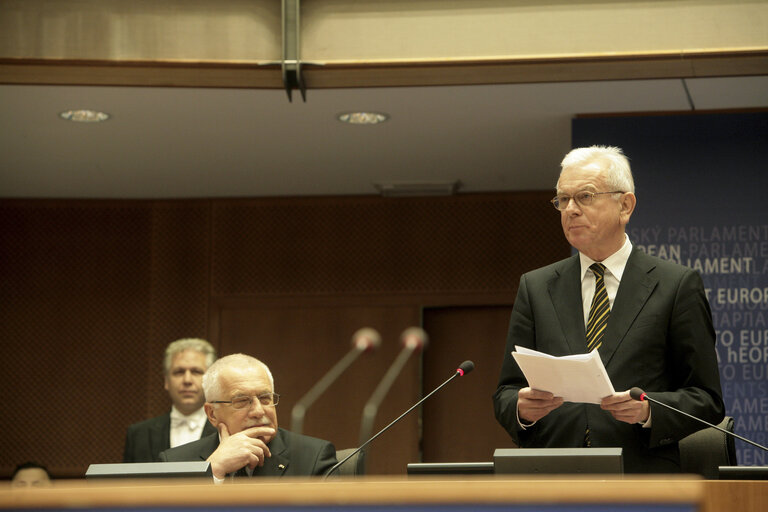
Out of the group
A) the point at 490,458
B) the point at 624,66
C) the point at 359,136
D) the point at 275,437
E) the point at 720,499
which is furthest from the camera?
the point at 490,458

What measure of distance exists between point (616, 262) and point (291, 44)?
2.45 m

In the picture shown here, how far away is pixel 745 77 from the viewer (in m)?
5.29

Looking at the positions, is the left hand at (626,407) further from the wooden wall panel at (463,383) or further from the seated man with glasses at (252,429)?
the wooden wall panel at (463,383)

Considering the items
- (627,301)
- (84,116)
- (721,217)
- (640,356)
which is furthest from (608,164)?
(84,116)

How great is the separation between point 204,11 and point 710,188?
275cm

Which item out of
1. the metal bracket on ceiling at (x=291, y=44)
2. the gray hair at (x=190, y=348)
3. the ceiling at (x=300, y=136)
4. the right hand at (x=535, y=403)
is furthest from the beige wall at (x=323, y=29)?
the right hand at (x=535, y=403)

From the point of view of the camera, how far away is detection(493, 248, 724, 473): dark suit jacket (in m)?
2.88

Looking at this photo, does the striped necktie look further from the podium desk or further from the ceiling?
the ceiling

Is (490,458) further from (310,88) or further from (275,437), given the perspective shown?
(275,437)

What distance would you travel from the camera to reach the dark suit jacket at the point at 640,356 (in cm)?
288

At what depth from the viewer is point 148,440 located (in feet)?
19.0

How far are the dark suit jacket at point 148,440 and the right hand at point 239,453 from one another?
2.39 metres

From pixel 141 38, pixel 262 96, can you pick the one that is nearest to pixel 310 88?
pixel 262 96

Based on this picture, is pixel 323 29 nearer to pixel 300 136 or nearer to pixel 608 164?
pixel 300 136
